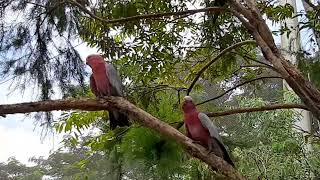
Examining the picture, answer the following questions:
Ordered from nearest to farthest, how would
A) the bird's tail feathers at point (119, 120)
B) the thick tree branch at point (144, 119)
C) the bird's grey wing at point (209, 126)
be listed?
1. the thick tree branch at point (144, 119)
2. the bird's grey wing at point (209, 126)
3. the bird's tail feathers at point (119, 120)

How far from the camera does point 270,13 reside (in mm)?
2977

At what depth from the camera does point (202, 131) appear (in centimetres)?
217

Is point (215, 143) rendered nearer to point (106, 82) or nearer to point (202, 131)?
point (202, 131)

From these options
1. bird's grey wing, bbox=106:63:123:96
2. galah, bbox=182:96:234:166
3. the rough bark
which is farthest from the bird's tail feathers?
the rough bark

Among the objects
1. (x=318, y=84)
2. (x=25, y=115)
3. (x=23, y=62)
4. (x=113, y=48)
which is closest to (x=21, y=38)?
(x=23, y=62)

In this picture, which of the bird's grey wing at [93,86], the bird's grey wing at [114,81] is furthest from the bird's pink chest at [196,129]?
the bird's grey wing at [93,86]

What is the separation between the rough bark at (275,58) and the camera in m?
2.03

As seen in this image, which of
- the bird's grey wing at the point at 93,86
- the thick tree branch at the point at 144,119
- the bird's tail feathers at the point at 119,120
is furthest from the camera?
the bird's grey wing at the point at 93,86

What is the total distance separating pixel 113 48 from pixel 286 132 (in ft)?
7.76

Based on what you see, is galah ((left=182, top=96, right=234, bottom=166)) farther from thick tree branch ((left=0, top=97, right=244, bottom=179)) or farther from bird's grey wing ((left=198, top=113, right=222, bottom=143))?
thick tree branch ((left=0, top=97, right=244, bottom=179))

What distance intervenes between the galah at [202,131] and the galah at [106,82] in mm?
307

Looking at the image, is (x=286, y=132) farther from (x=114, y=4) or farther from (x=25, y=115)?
(x=25, y=115)

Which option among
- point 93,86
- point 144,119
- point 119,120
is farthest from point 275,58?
point 93,86

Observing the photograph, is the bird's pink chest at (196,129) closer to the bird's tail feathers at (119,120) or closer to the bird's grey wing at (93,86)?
the bird's tail feathers at (119,120)
